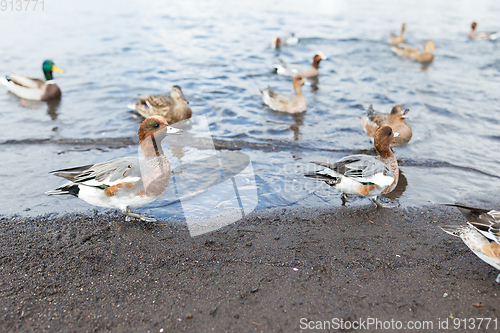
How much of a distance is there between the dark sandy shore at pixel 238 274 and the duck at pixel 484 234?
371mm

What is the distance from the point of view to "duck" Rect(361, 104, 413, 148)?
295 inches

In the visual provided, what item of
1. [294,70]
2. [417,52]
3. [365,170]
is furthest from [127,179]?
[417,52]

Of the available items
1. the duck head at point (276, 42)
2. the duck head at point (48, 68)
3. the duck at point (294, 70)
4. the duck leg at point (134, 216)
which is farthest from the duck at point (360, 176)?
the duck head at point (276, 42)

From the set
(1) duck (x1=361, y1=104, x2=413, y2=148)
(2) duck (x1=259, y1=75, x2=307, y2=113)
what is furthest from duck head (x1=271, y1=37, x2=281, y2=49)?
(1) duck (x1=361, y1=104, x2=413, y2=148)

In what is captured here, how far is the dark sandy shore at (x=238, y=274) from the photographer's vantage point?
335 centimetres

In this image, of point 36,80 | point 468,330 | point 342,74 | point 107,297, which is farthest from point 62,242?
point 342,74

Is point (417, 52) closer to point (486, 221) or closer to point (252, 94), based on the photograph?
point (252, 94)

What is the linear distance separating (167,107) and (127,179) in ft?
14.9

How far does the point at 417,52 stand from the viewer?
564 inches

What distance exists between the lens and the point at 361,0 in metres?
26.8

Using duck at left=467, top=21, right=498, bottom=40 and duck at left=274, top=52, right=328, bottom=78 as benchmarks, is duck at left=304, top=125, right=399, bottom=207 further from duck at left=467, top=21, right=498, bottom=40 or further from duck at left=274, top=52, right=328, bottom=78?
duck at left=467, top=21, right=498, bottom=40

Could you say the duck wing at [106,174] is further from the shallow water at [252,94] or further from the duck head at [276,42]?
the duck head at [276,42]

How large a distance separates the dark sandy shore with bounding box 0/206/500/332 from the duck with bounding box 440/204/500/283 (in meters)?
0.37

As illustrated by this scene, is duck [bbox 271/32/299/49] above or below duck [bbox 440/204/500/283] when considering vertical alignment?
above
